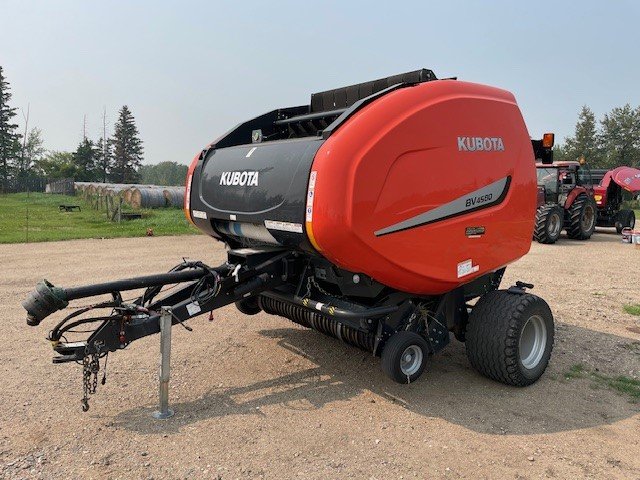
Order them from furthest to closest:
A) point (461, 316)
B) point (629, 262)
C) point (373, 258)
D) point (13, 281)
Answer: point (629, 262) < point (13, 281) < point (461, 316) < point (373, 258)

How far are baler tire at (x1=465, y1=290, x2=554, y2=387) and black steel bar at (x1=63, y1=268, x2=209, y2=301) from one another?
7.77ft

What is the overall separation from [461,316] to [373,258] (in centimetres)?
154

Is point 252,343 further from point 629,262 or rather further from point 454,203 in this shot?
point 629,262

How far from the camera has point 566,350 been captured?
5.32 meters

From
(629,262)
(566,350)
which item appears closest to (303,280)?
(566,350)

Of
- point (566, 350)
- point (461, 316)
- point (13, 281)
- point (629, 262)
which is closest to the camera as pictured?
point (461, 316)

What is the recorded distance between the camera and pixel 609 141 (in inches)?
2083

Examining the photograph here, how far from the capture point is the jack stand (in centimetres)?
358

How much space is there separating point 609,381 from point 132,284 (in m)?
4.23

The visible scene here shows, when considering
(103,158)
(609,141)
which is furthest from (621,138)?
(103,158)

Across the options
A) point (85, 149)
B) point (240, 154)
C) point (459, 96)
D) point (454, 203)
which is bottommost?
point (454, 203)

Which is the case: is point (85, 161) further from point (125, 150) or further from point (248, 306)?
point (248, 306)

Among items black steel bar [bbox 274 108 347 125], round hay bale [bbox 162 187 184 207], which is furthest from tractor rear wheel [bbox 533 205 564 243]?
round hay bale [bbox 162 187 184 207]

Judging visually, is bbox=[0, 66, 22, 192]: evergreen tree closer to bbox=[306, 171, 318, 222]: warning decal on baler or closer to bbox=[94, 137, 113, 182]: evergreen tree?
bbox=[94, 137, 113, 182]: evergreen tree
